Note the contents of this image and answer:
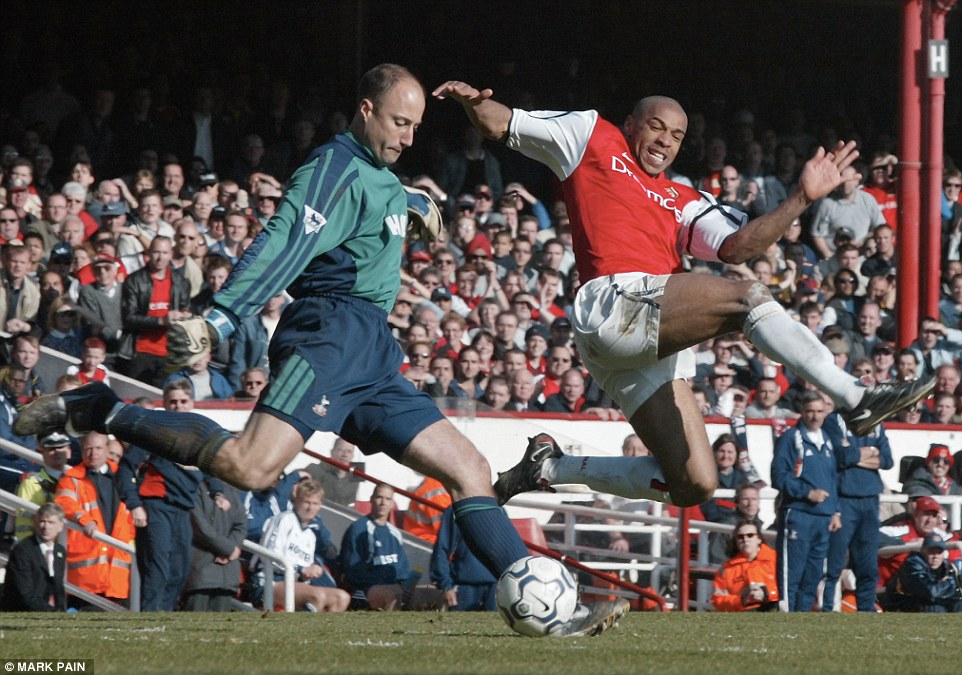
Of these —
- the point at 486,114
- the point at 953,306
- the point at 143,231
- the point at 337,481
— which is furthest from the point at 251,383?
the point at 953,306

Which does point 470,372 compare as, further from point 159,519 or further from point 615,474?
point 615,474

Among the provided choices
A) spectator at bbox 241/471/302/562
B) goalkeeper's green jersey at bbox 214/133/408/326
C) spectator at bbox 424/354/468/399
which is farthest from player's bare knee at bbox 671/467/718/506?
spectator at bbox 424/354/468/399

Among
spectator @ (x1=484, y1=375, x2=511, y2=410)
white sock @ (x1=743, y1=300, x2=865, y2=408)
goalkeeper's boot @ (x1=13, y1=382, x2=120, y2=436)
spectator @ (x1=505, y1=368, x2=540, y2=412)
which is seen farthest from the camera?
spectator @ (x1=505, y1=368, x2=540, y2=412)

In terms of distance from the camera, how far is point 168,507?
396 inches

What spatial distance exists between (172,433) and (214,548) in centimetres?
439

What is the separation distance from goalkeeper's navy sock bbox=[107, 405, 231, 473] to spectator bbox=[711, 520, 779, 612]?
227 inches

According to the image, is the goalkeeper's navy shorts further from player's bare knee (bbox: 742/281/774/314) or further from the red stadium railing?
the red stadium railing

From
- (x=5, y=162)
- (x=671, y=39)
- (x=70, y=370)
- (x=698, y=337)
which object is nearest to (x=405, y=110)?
(x=698, y=337)

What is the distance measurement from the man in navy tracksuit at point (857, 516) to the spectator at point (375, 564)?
322 centimetres

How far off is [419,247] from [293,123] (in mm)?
2904

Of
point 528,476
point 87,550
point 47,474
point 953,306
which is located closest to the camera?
point 528,476

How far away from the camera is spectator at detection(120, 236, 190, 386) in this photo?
12.6 metres

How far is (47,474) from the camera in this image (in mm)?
10727

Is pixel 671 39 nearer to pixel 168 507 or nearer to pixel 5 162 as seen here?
pixel 5 162
